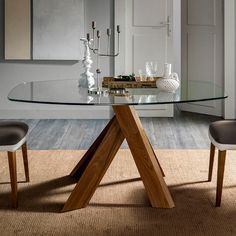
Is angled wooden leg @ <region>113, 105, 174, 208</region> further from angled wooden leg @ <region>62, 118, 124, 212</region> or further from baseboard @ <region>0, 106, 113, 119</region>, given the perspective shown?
baseboard @ <region>0, 106, 113, 119</region>

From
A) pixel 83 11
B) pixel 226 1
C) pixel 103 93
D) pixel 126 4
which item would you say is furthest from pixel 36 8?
pixel 103 93

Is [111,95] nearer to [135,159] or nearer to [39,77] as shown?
[135,159]

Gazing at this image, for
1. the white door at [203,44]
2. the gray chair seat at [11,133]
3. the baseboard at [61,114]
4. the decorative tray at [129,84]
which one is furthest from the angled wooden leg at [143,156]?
the white door at [203,44]

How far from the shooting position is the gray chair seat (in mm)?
3660

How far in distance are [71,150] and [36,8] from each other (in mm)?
2261

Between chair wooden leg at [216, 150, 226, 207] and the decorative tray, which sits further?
the decorative tray

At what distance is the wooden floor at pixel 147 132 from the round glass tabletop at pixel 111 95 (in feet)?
4.50

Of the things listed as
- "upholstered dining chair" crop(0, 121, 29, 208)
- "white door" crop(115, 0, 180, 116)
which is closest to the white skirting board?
"white door" crop(115, 0, 180, 116)

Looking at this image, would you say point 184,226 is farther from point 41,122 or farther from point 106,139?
point 41,122

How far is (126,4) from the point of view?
698 centimetres

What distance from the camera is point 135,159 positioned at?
3658mm

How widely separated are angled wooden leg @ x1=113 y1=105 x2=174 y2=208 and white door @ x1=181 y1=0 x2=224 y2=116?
12.0 ft

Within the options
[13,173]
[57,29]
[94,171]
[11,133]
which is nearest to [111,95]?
[94,171]

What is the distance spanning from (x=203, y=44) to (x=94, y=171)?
404 centimetres
